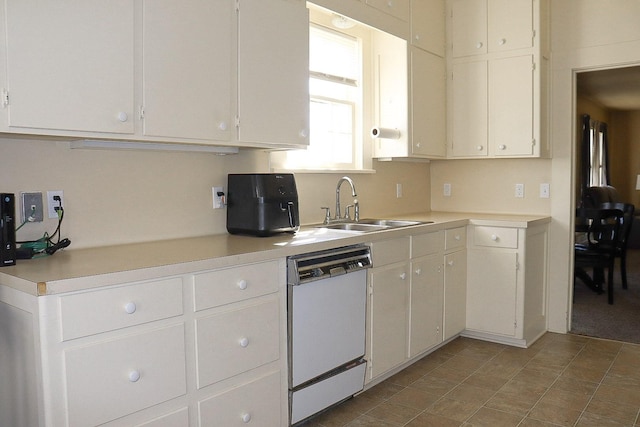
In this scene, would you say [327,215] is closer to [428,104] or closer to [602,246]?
[428,104]

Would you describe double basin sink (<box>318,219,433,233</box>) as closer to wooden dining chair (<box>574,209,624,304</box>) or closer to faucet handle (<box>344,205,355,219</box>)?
faucet handle (<box>344,205,355,219</box>)

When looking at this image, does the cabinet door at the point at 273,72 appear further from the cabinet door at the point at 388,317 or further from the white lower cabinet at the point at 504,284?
the white lower cabinet at the point at 504,284

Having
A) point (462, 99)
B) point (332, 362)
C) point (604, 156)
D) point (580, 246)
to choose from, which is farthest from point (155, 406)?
point (604, 156)

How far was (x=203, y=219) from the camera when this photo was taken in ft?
9.18

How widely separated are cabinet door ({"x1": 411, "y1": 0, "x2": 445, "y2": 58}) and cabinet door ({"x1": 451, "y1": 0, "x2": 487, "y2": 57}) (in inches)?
3.9

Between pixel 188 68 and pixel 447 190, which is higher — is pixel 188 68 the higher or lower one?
the higher one

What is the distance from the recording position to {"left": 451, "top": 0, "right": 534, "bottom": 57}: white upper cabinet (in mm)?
3930

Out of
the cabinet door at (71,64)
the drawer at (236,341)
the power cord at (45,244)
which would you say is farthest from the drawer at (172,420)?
the cabinet door at (71,64)

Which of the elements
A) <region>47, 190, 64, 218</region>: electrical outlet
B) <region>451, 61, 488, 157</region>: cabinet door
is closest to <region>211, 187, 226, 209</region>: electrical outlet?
<region>47, 190, 64, 218</region>: electrical outlet

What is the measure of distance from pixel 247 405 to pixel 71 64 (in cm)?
145

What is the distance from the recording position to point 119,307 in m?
1.76

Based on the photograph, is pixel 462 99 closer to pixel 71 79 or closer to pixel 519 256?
pixel 519 256

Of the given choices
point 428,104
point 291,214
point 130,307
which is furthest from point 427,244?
point 130,307

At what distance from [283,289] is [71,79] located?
1.16 meters
